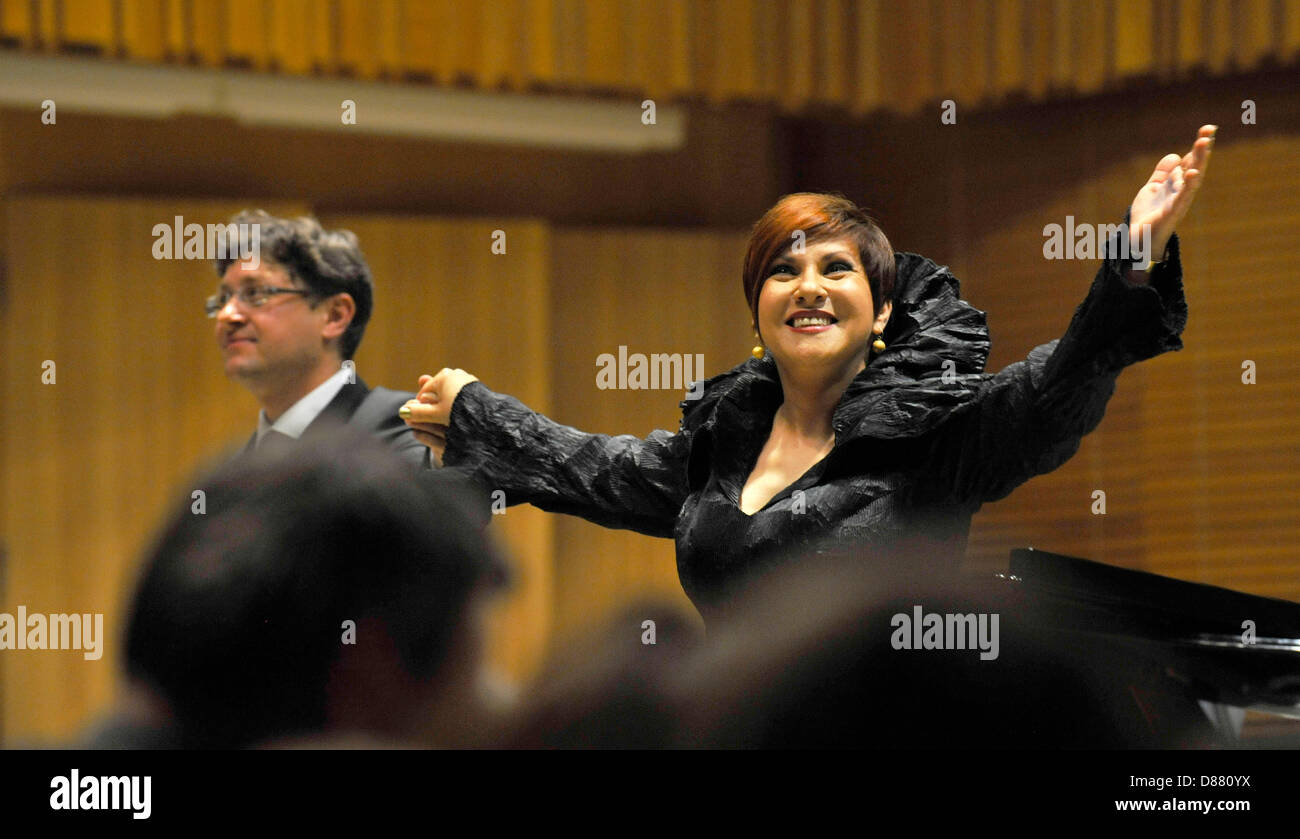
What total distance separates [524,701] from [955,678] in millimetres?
909

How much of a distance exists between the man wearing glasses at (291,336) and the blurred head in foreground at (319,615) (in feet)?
0.22

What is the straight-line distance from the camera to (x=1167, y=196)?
1.42m

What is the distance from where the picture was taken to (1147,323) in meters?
1.44

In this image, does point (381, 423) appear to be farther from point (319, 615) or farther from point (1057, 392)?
point (1057, 392)

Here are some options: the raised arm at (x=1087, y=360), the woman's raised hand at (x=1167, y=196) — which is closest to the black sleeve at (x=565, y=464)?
the raised arm at (x=1087, y=360)

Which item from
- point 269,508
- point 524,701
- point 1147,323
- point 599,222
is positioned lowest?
A: point 524,701

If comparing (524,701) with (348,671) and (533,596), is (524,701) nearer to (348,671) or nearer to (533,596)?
(348,671)

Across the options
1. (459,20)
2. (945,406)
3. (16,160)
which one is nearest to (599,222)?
(459,20)

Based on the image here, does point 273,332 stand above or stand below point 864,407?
above

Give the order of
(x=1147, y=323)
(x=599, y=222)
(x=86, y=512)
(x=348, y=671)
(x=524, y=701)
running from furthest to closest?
(x=599, y=222)
(x=86, y=512)
(x=524, y=701)
(x=348, y=671)
(x=1147, y=323)

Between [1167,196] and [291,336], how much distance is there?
50.5 inches

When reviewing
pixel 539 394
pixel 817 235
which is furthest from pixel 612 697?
pixel 539 394

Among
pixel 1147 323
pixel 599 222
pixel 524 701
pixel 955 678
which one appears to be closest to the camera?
pixel 1147 323

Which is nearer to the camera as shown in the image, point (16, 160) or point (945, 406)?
point (945, 406)
